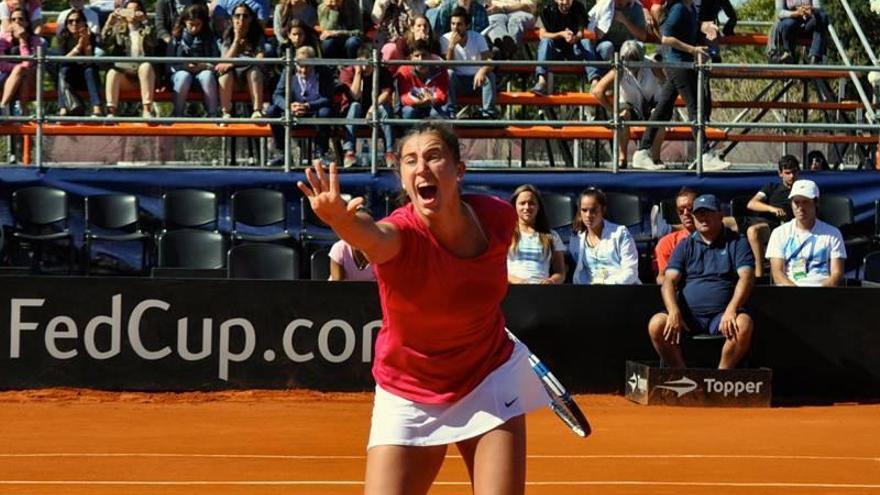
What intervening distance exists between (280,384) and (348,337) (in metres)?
0.72

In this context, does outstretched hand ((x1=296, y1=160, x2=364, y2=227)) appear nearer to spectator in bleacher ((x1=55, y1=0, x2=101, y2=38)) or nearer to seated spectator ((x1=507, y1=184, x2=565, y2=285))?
seated spectator ((x1=507, y1=184, x2=565, y2=285))

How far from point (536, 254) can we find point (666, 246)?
4.44 feet

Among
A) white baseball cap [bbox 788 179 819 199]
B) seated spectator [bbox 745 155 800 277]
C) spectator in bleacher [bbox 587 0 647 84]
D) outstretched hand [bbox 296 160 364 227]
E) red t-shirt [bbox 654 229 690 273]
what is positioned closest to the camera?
outstretched hand [bbox 296 160 364 227]

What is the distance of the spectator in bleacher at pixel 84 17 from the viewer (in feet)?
57.4

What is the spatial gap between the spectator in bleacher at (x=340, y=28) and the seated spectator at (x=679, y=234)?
168 inches

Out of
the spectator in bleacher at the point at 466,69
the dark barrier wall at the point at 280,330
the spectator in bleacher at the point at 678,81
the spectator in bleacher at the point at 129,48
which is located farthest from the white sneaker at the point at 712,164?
the spectator in bleacher at the point at 129,48

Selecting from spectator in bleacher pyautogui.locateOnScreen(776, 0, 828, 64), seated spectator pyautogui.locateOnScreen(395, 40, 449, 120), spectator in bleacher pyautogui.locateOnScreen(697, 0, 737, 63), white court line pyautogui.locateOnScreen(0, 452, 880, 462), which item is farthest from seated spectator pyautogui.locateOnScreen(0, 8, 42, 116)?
spectator in bleacher pyautogui.locateOnScreen(776, 0, 828, 64)

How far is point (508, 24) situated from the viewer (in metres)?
18.6

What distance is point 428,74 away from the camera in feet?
55.2

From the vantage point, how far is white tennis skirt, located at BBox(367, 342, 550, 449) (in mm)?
5676

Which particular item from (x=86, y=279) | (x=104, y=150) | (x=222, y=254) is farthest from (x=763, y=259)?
(x=104, y=150)

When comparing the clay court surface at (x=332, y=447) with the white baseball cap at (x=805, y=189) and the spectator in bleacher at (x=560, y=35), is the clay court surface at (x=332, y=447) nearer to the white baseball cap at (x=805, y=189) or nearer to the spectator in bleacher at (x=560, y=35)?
the white baseball cap at (x=805, y=189)

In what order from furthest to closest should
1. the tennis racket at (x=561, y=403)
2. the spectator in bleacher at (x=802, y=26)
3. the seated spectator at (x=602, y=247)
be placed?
the spectator in bleacher at (x=802, y=26)
the seated spectator at (x=602, y=247)
the tennis racket at (x=561, y=403)

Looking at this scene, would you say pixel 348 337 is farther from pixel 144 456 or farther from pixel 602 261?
pixel 144 456
